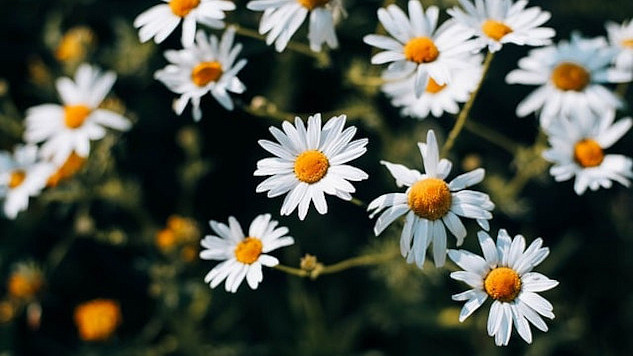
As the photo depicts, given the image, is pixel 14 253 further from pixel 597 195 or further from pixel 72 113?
pixel 597 195

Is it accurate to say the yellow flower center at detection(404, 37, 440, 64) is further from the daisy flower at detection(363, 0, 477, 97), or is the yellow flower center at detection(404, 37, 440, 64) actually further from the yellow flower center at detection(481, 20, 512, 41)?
the yellow flower center at detection(481, 20, 512, 41)

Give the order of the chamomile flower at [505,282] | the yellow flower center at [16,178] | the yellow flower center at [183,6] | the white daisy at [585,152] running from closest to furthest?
the chamomile flower at [505,282] < the yellow flower center at [183,6] < the white daisy at [585,152] < the yellow flower center at [16,178]

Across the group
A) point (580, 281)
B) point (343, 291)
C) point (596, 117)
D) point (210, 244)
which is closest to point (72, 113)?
point (210, 244)

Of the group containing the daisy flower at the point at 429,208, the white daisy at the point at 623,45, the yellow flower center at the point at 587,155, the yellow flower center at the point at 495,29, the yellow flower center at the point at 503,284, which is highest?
the yellow flower center at the point at 495,29

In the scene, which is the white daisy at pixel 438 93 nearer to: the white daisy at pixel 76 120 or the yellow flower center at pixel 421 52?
the yellow flower center at pixel 421 52

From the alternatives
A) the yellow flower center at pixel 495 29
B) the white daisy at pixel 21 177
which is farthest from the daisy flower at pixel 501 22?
the white daisy at pixel 21 177
